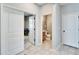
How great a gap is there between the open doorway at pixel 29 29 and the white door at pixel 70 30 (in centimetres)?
56

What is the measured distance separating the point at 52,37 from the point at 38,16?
1.50 feet

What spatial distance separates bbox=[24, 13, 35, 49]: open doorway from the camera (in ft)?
5.58

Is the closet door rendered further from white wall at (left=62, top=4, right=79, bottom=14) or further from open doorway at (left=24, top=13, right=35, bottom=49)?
white wall at (left=62, top=4, right=79, bottom=14)

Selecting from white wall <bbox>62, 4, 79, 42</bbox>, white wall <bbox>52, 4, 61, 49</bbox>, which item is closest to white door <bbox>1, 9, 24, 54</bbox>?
white wall <bbox>52, 4, 61, 49</bbox>

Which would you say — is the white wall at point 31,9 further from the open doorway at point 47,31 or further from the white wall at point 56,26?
the white wall at point 56,26

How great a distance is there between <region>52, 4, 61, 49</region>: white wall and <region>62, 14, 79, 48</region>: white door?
89 mm

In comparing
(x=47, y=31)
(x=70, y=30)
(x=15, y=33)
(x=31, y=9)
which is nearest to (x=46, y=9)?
(x=31, y=9)

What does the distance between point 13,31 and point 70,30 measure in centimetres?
100

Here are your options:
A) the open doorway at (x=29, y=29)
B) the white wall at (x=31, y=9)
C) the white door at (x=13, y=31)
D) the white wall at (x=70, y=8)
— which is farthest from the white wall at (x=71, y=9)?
the white door at (x=13, y=31)

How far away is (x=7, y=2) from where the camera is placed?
5.23 feet

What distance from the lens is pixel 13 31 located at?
5.36 feet

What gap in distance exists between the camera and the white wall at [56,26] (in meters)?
1.70

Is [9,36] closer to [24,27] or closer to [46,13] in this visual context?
[24,27]
